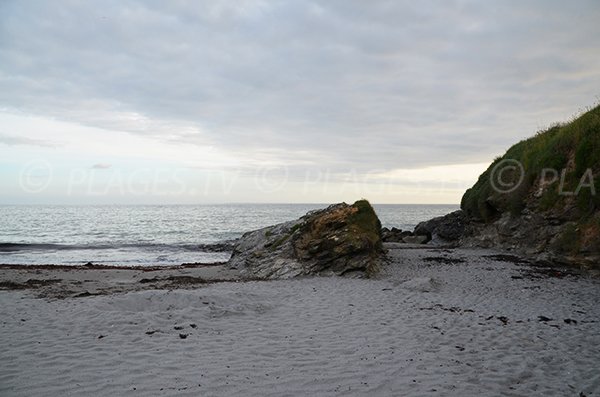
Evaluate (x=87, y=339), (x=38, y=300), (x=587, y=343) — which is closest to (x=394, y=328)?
(x=587, y=343)

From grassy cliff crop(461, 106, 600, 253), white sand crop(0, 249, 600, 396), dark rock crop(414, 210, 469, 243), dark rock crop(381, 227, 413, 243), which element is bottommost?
white sand crop(0, 249, 600, 396)

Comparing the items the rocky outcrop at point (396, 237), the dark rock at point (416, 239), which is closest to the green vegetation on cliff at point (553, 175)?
the dark rock at point (416, 239)

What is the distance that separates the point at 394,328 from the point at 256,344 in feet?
10.4

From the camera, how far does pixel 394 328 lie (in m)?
8.54

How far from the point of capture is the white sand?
19.0 feet

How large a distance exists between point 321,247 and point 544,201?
37.4 ft

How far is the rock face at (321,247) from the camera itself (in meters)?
15.6

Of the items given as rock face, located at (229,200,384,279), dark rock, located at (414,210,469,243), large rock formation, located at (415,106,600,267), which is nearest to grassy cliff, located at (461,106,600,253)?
large rock formation, located at (415,106,600,267)

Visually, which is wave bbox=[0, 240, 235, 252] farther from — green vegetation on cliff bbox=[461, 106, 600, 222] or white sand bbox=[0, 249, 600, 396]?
white sand bbox=[0, 249, 600, 396]

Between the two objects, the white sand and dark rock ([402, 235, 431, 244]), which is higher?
dark rock ([402, 235, 431, 244])

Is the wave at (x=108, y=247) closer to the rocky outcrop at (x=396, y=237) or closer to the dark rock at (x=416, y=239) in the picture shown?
the rocky outcrop at (x=396, y=237)

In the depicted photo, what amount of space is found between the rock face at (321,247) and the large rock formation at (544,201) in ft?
26.0

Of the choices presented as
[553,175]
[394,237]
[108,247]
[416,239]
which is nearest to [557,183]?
[553,175]

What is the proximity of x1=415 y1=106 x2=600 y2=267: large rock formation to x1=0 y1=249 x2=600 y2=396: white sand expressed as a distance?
4242 millimetres
